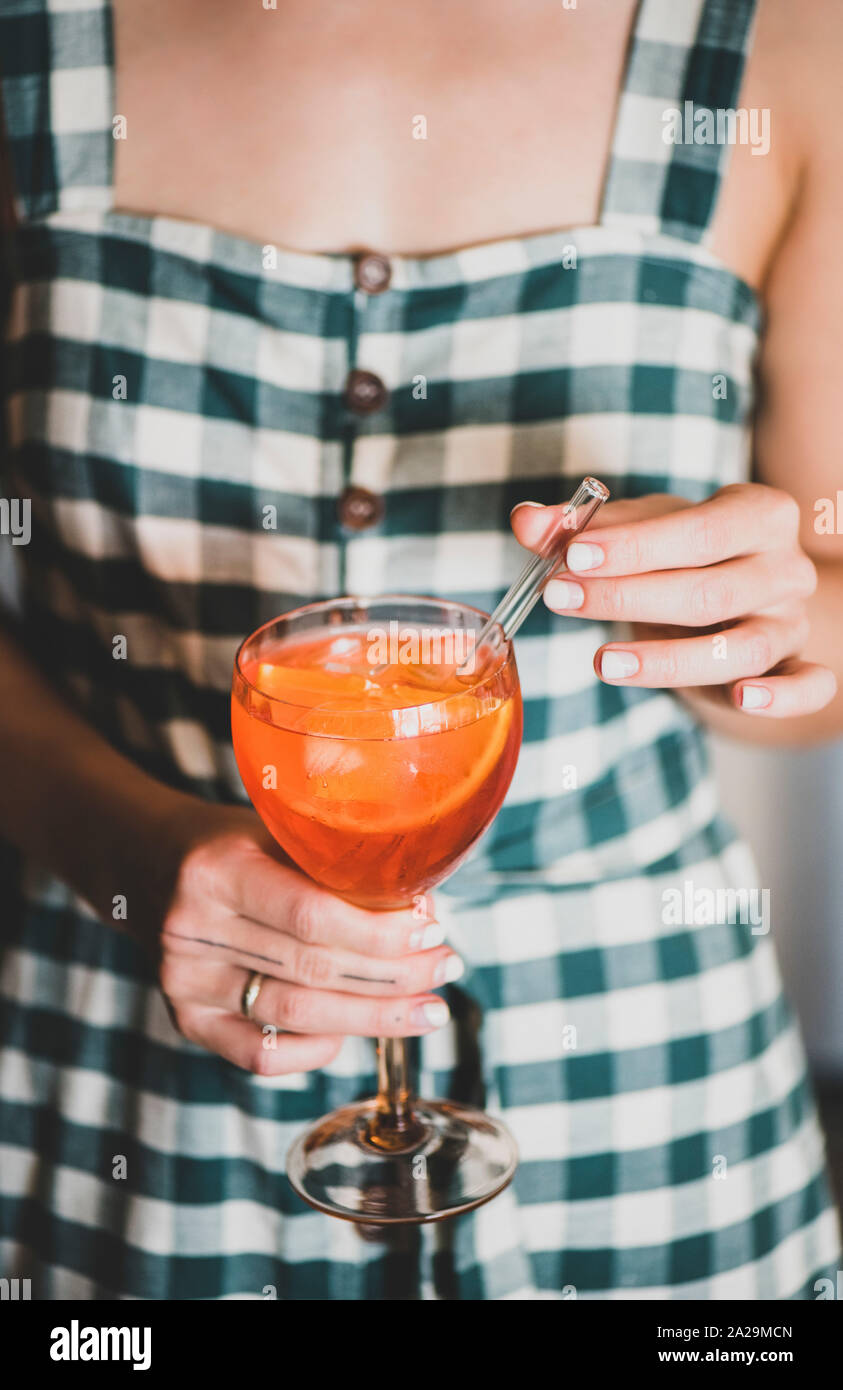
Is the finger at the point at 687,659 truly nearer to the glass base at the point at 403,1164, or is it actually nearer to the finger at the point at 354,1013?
the finger at the point at 354,1013

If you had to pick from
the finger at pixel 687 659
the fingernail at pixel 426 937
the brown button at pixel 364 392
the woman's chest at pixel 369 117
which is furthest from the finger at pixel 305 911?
the woman's chest at pixel 369 117

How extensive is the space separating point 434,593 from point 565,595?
0.29m

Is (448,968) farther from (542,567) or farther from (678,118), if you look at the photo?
(678,118)

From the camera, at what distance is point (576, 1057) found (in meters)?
1.00

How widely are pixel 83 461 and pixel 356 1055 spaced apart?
555 mm

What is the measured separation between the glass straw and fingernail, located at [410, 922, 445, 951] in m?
0.17

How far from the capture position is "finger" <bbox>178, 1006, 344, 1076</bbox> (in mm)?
813

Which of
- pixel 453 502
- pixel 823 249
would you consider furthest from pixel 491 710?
pixel 823 249

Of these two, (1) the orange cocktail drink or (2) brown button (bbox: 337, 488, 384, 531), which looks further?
(2) brown button (bbox: 337, 488, 384, 531)

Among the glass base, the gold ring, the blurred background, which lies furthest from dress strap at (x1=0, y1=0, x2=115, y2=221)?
the blurred background

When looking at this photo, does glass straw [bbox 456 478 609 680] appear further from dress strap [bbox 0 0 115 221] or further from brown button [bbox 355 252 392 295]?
dress strap [bbox 0 0 115 221]

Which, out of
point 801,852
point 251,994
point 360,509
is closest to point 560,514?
point 360,509

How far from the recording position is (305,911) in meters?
0.75
